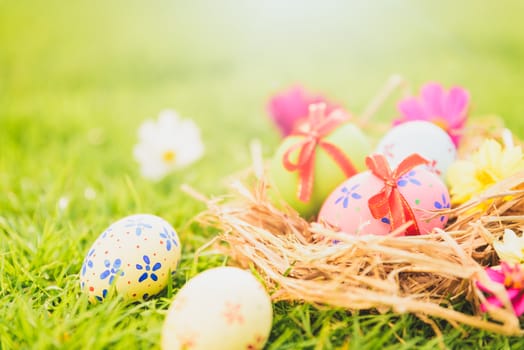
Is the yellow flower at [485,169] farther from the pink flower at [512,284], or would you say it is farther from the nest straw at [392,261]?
the pink flower at [512,284]

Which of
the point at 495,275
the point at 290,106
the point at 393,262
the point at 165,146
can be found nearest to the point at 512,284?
the point at 495,275

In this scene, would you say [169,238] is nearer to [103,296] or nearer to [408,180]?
[103,296]

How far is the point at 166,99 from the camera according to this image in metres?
3.64

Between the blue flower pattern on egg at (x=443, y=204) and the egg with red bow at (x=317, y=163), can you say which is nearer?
the blue flower pattern on egg at (x=443, y=204)

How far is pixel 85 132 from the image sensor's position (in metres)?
2.83

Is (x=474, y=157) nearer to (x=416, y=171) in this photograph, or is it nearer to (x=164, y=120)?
(x=416, y=171)

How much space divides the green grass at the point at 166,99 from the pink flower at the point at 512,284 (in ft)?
0.31

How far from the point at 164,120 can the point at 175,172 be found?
0.90 feet

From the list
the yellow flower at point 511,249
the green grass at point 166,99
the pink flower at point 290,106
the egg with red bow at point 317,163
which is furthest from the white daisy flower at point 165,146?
the yellow flower at point 511,249

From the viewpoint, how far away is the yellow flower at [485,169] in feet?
4.74

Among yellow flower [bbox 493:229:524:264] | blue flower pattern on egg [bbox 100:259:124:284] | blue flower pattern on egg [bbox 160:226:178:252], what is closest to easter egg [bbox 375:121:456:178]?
yellow flower [bbox 493:229:524:264]

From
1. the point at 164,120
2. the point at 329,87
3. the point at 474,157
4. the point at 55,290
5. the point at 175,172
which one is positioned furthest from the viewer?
the point at 329,87

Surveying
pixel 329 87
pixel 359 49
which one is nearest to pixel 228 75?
pixel 329 87

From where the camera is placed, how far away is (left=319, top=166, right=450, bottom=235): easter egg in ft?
4.47
